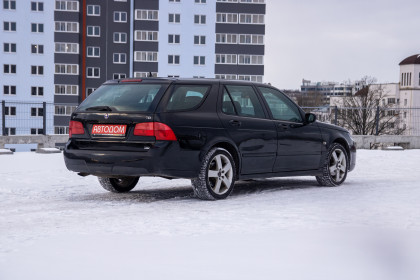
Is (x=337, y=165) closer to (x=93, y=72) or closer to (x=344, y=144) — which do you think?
(x=344, y=144)

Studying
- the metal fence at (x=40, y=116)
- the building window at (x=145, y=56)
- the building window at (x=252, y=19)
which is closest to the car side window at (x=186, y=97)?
the metal fence at (x=40, y=116)

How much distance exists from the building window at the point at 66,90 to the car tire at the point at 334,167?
89137 millimetres

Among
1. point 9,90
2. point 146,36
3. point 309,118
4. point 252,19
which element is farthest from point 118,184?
point 9,90

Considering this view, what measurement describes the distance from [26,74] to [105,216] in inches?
3649

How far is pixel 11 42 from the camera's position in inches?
3750

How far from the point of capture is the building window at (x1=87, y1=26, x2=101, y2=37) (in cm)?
9789

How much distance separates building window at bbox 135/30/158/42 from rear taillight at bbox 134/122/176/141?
9090 centimetres

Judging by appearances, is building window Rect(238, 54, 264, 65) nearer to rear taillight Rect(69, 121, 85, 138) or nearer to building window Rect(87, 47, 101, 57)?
building window Rect(87, 47, 101, 57)

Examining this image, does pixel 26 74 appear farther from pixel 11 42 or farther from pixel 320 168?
pixel 320 168

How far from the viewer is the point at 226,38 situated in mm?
98188

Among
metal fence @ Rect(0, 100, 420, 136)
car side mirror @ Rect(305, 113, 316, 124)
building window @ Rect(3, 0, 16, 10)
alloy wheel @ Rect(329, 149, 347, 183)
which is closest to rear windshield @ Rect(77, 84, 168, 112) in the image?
car side mirror @ Rect(305, 113, 316, 124)

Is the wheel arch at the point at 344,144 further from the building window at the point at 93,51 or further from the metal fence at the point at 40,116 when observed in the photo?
the building window at the point at 93,51

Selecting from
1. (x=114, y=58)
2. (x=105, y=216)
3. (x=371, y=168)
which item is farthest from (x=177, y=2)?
(x=105, y=216)

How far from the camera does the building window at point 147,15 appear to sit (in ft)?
318
